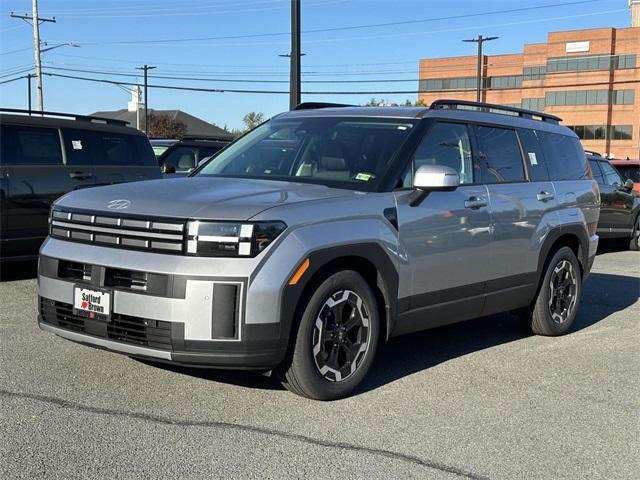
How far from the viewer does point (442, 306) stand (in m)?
5.29

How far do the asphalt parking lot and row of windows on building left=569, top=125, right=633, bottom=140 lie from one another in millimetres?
74108

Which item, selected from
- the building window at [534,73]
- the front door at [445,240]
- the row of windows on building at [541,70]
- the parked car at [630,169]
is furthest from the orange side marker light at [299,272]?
the building window at [534,73]

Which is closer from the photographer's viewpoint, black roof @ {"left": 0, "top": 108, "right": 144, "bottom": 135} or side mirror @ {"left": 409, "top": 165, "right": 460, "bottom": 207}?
side mirror @ {"left": 409, "top": 165, "right": 460, "bottom": 207}

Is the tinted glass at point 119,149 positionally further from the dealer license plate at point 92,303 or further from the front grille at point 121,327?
the dealer license plate at point 92,303

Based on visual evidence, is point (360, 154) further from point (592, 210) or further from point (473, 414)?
point (592, 210)

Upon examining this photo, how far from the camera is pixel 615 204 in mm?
13461

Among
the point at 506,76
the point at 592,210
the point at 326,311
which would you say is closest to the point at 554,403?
the point at 326,311

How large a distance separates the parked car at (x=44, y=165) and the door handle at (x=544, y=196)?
5.42m

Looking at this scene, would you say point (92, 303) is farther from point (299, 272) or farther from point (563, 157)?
point (563, 157)

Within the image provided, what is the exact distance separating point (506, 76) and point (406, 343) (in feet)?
267

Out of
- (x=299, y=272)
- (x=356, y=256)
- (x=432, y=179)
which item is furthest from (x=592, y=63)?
(x=299, y=272)

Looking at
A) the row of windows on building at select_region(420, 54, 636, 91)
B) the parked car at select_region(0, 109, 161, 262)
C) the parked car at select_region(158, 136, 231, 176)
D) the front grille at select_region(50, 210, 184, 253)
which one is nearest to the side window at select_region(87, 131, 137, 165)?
the parked car at select_region(0, 109, 161, 262)

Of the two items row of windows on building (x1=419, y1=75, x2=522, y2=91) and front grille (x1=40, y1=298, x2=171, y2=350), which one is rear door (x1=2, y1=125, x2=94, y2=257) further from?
row of windows on building (x1=419, y1=75, x2=522, y2=91)

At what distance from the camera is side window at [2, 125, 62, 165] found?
8234 millimetres
